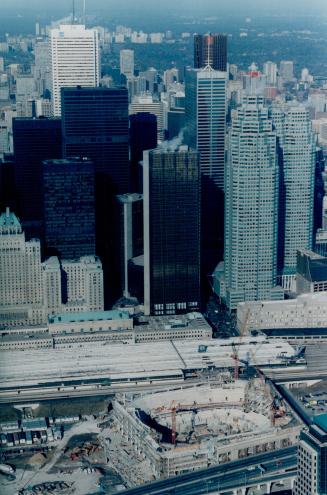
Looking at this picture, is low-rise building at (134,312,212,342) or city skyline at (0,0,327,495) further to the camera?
low-rise building at (134,312,212,342)

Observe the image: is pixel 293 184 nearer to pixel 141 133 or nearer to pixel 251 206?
pixel 251 206

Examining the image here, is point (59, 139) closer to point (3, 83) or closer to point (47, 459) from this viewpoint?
point (3, 83)

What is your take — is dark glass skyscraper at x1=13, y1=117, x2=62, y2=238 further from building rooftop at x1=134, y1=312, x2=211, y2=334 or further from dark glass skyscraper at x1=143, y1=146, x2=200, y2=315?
building rooftop at x1=134, y1=312, x2=211, y2=334

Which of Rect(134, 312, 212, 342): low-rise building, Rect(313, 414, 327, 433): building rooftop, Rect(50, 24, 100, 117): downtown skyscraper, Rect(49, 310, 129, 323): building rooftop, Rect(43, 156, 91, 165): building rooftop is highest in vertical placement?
Rect(50, 24, 100, 117): downtown skyscraper

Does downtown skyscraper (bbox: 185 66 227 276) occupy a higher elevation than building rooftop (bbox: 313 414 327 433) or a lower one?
higher

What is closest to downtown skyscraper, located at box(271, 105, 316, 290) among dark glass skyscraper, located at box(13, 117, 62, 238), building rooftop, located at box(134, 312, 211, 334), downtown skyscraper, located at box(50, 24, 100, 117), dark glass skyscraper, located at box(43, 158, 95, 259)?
building rooftop, located at box(134, 312, 211, 334)

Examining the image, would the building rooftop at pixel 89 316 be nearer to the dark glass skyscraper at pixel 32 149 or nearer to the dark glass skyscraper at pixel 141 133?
the dark glass skyscraper at pixel 32 149

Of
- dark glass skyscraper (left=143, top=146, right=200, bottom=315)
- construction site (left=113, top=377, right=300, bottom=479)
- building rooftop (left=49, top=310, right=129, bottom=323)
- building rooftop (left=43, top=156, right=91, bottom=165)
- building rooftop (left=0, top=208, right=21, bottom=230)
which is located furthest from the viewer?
building rooftop (left=43, top=156, right=91, bottom=165)

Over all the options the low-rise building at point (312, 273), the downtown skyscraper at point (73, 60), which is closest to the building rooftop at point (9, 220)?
the downtown skyscraper at point (73, 60)
